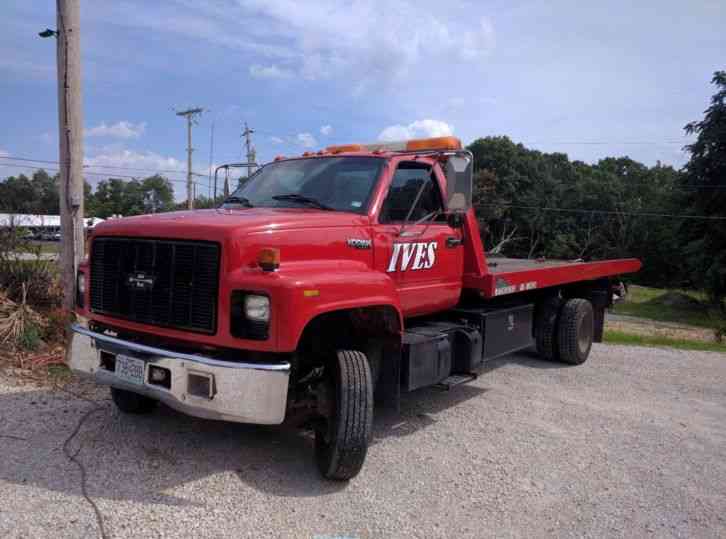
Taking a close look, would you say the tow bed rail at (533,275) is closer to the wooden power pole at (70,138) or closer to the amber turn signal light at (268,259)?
the amber turn signal light at (268,259)

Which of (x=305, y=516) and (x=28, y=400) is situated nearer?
(x=305, y=516)

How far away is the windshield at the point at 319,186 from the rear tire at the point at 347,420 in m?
1.32

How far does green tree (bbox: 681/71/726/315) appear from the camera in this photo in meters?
26.9

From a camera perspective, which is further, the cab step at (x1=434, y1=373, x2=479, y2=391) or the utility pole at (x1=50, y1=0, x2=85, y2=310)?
the utility pole at (x1=50, y1=0, x2=85, y2=310)

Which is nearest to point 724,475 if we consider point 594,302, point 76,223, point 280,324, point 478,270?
point 478,270

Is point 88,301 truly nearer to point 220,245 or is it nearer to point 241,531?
point 220,245

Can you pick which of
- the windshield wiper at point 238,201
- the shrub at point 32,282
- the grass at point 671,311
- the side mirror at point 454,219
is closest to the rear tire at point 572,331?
the side mirror at point 454,219

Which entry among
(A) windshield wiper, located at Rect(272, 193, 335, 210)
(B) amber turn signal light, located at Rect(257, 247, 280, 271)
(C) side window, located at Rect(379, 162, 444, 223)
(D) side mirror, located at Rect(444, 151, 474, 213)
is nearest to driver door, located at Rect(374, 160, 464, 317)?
(C) side window, located at Rect(379, 162, 444, 223)

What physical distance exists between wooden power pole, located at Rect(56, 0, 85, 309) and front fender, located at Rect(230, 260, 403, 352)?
4463mm

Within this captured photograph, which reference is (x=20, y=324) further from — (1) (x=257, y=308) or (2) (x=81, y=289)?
(1) (x=257, y=308)

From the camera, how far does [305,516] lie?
363 centimetres

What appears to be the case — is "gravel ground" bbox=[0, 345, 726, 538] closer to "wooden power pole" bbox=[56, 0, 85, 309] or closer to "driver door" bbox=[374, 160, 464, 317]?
"driver door" bbox=[374, 160, 464, 317]

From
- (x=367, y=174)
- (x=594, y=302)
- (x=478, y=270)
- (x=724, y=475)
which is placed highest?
(x=367, y=174)

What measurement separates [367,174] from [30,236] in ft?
18.8
